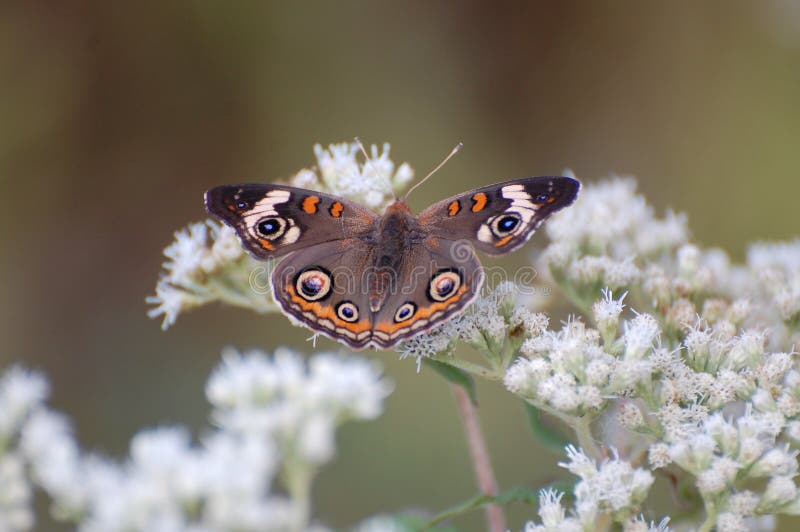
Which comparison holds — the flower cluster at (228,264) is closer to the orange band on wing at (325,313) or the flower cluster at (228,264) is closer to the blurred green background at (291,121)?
the orange band on wing at (325,313)

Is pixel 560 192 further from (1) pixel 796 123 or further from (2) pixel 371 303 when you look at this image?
(1) pixel 796 123

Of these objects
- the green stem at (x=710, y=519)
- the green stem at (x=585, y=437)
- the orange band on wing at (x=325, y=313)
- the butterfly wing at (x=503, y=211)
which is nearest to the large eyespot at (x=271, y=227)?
the orange band on wing at (x=325, y=313)

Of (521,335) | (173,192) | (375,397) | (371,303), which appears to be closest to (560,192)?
(521,335)

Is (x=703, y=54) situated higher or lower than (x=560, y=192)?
higher

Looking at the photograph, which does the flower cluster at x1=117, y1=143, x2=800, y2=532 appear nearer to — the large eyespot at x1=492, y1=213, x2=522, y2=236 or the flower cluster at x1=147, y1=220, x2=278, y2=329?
the flower cluster at x1=147, y1=220, x2=278, y2=329

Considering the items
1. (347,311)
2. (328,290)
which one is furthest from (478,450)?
(328,290)

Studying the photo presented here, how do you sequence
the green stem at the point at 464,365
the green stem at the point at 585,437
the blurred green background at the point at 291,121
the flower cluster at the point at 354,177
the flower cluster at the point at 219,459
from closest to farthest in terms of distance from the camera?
1. the flower cluster at the point at 219,459
2. the green stem at the point at 585,437
3. the green stem at the point at 464,365
4. the flower cluster at the point at 354,177
5. the blurred green background at the point at 291,121
